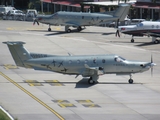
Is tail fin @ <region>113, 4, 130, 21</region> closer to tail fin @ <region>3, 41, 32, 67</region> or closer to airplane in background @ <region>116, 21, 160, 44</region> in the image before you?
airplane in background @ <region>116, 21, 160, 44</region>

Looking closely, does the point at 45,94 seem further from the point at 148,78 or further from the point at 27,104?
the point at 148,78

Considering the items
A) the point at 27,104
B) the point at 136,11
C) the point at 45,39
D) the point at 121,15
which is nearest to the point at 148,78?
the point at 27,104

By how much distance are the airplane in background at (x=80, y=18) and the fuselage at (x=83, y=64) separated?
32.0 meters

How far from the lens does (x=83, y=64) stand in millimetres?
37719

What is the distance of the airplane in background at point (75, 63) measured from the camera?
3756 cm

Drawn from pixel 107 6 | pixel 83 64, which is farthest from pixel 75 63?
pixel 107 6

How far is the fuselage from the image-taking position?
37531mm

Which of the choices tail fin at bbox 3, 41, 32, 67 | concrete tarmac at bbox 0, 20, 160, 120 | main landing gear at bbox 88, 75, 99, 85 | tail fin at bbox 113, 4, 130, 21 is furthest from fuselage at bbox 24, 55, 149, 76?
tail fin at bbox 113, 4, 130, 21

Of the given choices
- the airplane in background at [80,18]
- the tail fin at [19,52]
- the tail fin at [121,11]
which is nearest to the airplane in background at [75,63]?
→ the tail fin at [19,52]

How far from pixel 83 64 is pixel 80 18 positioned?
32701mm

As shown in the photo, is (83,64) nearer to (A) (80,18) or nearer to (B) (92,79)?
(B) (92,79)

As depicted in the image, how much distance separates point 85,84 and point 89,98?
14.1 feet

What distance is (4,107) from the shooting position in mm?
31047

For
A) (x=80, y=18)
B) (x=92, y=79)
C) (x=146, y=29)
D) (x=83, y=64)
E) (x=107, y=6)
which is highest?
(x=107, y=6)
